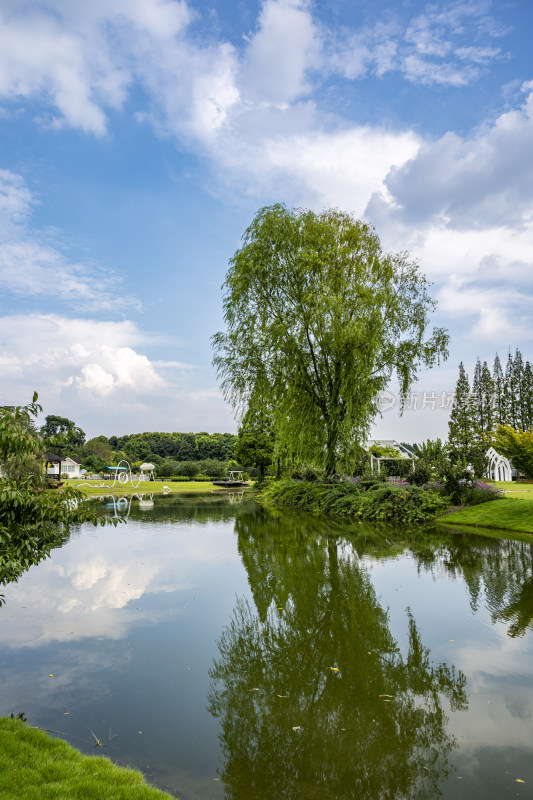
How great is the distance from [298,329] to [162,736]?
1888cm

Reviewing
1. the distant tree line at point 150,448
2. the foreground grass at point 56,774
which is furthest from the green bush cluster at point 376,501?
the distant tree line at point 150,448

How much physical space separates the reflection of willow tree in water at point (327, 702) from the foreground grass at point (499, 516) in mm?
10023

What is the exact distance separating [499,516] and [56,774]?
1637 centimetres

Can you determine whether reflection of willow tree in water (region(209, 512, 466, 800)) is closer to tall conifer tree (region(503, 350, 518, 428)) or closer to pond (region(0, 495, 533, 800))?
pond (region(0, 495, 533, 800))

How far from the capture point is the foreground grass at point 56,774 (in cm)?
275

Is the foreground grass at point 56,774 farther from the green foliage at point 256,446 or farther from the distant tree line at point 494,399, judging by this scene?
the distant tree line at point 494,399

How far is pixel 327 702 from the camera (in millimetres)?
4191

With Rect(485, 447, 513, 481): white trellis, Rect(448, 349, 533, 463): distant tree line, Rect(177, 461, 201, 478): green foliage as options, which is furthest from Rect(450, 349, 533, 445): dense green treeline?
Rect(177, 461, 201, 478): green foliage

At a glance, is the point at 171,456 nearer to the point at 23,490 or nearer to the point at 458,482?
the point at 458,482

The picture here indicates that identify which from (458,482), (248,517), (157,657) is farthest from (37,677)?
(458,482)

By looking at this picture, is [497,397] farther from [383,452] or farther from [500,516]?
[500,516]

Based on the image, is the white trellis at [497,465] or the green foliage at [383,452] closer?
the white trellis at [497,465]

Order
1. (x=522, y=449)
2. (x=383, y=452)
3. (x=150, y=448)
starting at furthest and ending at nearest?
(x=150, y=448) < (x=383, y=452) < (x=522, y=449)

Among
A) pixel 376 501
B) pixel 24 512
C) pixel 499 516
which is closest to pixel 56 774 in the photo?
pixel 24 512
